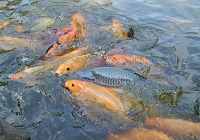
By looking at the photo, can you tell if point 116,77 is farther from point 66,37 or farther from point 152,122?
point 66,37

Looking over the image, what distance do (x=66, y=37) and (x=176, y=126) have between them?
3817 millimetres

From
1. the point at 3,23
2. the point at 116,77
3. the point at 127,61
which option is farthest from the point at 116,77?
the point at 3,23

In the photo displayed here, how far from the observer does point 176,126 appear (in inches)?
111

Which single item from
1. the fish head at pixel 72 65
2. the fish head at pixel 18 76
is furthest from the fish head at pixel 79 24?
the fish head at pixel 18 76

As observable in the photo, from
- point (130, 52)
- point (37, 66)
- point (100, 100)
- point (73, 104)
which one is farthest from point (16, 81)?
point (130, 52)

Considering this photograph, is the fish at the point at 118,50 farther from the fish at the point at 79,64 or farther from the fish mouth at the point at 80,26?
the fish mouth at the point at 80,26

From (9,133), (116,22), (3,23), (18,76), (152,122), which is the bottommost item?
(152,122)

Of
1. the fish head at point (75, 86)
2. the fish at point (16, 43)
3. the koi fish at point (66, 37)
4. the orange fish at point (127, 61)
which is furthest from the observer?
the fish at point (16, 43)

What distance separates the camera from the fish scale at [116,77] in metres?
3.63

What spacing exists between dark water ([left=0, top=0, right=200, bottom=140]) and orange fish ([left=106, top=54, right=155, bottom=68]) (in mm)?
362

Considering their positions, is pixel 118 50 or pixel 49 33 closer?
pixel 118 50

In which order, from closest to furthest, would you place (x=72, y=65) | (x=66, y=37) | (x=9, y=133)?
(x=9, y=133) < (x=72, y=65) < (x=66, y=37)

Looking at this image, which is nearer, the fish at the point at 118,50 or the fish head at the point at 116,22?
the fish at the point at 118,50

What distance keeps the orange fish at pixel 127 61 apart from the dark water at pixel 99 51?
362 millimetres
